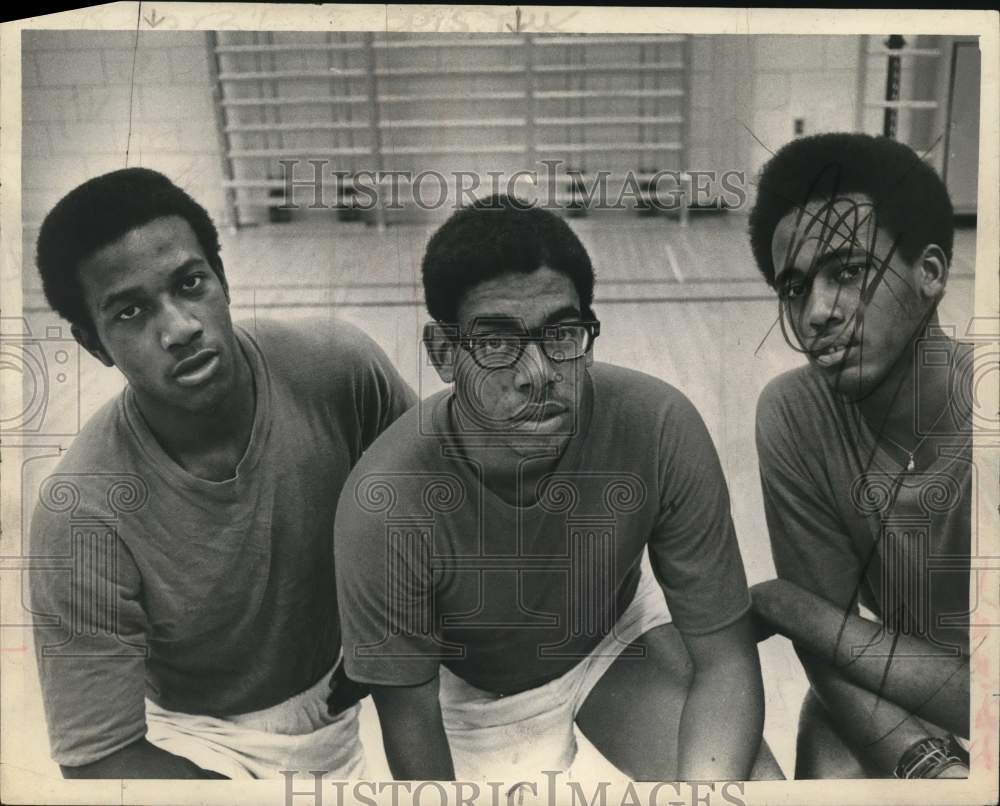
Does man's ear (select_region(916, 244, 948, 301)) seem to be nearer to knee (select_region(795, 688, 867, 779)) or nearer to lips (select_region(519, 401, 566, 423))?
lips (select_region(519, 401, 566, 423))

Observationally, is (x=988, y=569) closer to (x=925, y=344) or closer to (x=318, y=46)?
(x=925, y=344)

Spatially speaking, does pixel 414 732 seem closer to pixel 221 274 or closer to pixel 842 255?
pixel 221 274

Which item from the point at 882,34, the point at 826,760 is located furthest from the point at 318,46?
the point at 826,760

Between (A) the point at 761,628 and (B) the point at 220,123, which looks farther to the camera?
(A) the point at 761,628

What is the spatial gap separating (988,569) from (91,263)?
8.00 ft

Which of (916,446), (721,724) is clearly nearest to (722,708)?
(721,724)

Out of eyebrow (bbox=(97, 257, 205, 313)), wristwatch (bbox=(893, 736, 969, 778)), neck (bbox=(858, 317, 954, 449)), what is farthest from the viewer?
wristwatch (bbox=(893, 736, 969, 778))

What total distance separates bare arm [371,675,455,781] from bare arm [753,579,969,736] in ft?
2.91

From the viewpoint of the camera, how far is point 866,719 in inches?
134

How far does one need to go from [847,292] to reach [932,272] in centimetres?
23

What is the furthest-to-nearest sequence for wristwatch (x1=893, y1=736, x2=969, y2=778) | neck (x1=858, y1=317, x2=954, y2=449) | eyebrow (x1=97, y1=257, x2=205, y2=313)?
wristwatch (x1=893, y1=736, x2=969, y2=778)
neck (x1=858, y1=317, x2=954, y2=449)
eyebrow (x1=97, y1=257, x2=205, y2=313)

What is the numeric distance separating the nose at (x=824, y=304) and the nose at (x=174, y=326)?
1.56 meters

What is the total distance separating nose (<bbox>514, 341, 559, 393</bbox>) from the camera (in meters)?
3.25

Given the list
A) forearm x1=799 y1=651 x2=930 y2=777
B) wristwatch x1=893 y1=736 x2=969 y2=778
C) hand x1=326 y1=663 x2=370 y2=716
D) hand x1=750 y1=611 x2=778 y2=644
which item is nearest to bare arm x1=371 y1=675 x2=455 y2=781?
hand x1=326 y1=663 x2=370 y2=716
